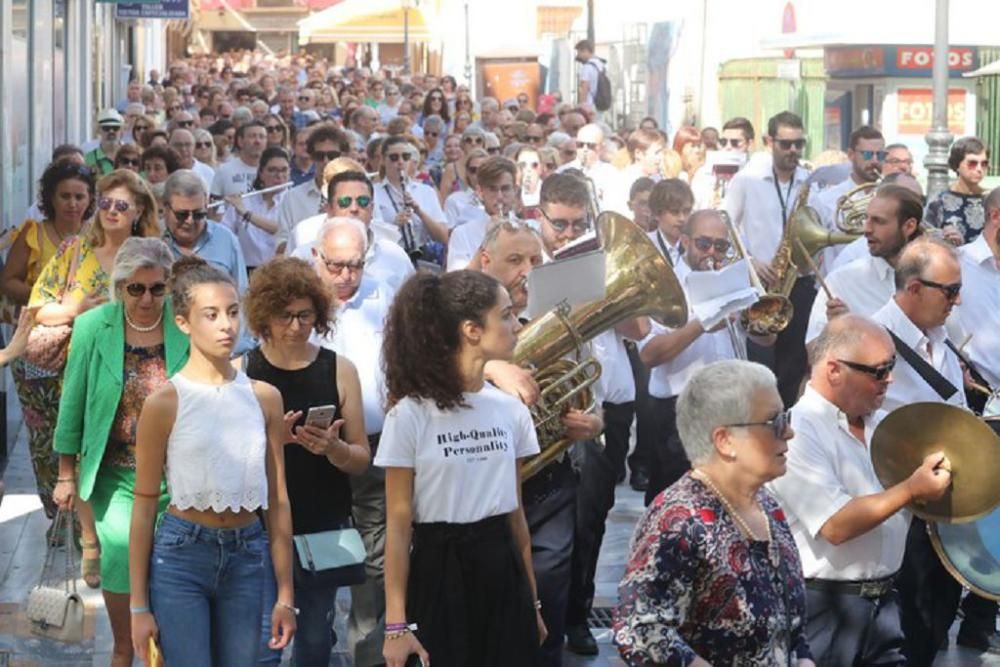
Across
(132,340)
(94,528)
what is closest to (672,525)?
(132,340)

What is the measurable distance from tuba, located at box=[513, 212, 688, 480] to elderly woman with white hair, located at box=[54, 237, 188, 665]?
1.15m

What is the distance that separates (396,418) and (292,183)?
8.55m

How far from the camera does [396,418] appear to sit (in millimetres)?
5488

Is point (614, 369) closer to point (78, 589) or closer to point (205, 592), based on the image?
point (78, 589)

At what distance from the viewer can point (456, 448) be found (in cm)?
547

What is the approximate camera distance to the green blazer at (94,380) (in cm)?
651

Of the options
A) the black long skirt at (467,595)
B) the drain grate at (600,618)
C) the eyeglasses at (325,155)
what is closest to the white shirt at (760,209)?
the eyeglasses at (325,155)

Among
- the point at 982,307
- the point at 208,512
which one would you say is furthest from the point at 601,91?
the point at 208,512

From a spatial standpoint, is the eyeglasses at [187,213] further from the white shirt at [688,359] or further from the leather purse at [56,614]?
the leather purse at [56,614]

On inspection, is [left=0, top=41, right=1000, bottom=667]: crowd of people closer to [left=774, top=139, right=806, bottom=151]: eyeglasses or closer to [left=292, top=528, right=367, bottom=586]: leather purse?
[left=292, top=528, right=367, bottom=586]: leather purse

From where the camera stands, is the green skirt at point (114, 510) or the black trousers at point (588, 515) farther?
the black trousers at point (588, 515)

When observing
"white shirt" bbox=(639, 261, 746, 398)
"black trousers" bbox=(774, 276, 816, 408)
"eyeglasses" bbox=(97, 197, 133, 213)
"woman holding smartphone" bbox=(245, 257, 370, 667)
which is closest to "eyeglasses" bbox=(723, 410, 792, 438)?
"woman holding smartphone" bbox=(245, 257, 370, 667)

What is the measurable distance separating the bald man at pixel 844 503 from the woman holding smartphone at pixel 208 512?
1.45m

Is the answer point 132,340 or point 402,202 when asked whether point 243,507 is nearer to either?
point 132,340
